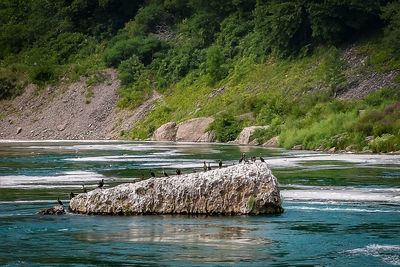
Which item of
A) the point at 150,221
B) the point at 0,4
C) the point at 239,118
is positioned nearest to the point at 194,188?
the point at 150,221

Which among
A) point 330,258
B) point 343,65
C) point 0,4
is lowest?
point 330,258

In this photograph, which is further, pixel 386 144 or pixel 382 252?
pixel 386 144

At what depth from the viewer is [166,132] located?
384 ft

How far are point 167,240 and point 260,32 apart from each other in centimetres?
8987

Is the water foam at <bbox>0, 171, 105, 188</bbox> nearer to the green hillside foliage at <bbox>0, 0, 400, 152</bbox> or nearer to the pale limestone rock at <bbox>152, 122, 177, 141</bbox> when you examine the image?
the green hillside foliage at <bbox>0, 0, 400, 152</bbox>

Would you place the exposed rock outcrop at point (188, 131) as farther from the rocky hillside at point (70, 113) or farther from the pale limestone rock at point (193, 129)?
the rocky hillside at point (70, 113)

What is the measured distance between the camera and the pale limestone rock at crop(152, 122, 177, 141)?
→ 116375mm

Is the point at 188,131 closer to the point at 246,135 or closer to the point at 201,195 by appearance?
the point at 246,135

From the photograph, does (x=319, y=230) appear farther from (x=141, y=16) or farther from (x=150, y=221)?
(x=141, y=16)

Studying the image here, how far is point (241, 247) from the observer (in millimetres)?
34406

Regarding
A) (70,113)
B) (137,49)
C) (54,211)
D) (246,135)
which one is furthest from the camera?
(137,49)

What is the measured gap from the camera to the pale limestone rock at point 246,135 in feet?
328

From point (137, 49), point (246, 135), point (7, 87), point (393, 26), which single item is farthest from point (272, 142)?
point (7, 87)

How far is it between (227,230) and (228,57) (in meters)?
93.2
